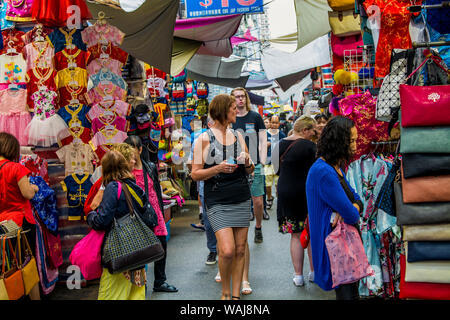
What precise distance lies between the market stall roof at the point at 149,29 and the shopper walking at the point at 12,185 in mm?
1550

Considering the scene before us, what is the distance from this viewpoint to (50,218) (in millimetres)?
4516

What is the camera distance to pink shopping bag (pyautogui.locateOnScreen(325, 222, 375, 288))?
9.43ft

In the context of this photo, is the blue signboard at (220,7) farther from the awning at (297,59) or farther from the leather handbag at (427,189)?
the leather handbag at (427,189)

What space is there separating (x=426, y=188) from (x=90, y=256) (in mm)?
2400

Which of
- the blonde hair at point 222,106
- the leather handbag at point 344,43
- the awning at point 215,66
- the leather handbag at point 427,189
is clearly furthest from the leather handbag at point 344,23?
the awning at point 215,66

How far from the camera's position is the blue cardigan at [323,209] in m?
2.92

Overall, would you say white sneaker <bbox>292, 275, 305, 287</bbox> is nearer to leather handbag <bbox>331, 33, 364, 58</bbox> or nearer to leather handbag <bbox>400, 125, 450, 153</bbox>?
leather handbag <bbox>400, 125, 450, 153</bbox>

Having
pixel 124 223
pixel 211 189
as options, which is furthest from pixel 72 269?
pixel 211 189

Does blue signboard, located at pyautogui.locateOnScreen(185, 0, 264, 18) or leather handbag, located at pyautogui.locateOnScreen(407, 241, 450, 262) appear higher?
blue signboard, located at pyautogui.locateOnScreen(185, 0, 264, 18)

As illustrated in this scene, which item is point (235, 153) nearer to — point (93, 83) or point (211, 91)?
point (93, 83)

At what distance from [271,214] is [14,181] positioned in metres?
5.69

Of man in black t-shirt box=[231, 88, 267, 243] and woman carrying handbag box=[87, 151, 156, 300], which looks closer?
woman carrying handbag box=[87, 151, 156, 300]

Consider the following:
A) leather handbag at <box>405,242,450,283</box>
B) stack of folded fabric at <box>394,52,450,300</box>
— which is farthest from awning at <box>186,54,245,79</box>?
leather handbag at <box>405,242,450,283</box>

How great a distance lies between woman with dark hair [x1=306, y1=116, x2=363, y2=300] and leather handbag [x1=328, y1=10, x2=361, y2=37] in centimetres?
245
